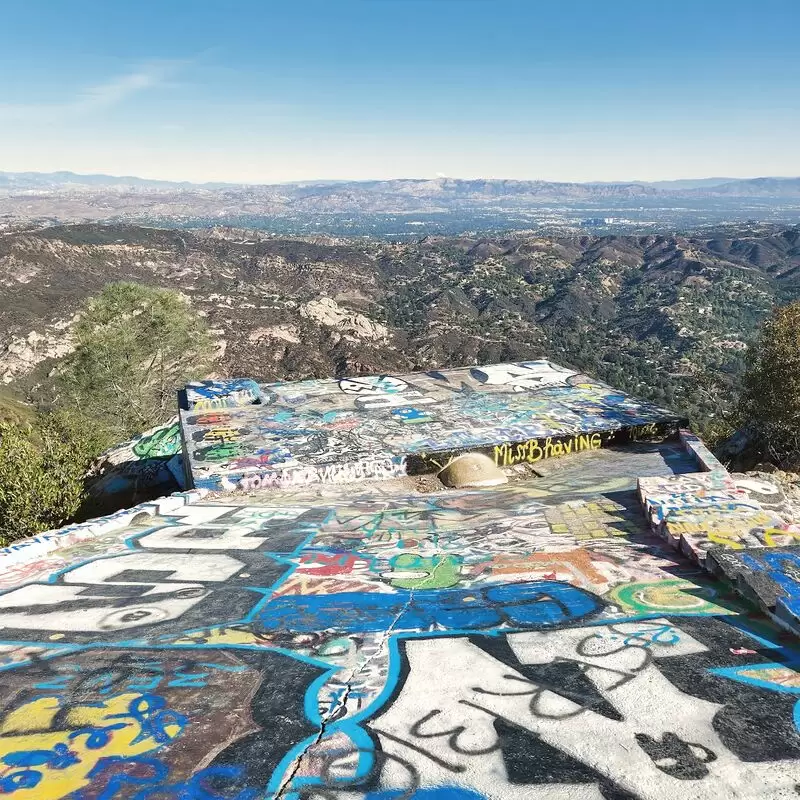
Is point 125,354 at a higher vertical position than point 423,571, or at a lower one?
higher

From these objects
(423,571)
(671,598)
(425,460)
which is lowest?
(425,460)

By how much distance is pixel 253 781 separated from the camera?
7047 millimetres

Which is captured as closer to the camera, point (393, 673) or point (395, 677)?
point (395, 677)

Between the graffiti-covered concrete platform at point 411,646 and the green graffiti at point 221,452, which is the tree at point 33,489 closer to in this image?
the green graffiti at point 221,452

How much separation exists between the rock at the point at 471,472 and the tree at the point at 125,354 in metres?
27.4

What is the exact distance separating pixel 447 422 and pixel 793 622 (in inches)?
740

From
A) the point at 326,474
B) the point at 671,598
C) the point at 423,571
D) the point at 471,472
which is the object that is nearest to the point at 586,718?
the point at 671,598

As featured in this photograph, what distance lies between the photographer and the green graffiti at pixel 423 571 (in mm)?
13453

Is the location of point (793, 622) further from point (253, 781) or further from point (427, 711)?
point (253, 781)

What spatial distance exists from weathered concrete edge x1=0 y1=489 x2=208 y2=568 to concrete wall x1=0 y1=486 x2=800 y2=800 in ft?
1.32

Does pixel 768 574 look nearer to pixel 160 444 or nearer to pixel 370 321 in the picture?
pixel 160 444

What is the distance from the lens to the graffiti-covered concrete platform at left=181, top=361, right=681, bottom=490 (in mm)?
24016

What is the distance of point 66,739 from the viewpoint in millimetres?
7844

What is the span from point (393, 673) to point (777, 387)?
2486cm
